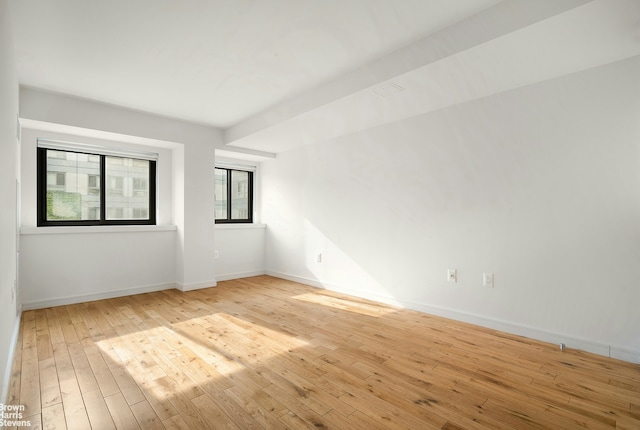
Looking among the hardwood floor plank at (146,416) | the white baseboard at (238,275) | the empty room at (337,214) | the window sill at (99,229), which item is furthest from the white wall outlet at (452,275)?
the window sill at (99,229)

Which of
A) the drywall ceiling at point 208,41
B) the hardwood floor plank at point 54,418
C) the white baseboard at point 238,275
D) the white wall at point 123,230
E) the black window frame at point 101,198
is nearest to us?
the hardwood floor plank at point 54,418

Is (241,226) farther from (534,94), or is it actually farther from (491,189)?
(534,94)

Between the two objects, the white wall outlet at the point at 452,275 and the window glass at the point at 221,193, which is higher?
the window glass at the point at 221,193

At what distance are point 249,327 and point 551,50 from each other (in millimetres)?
3179

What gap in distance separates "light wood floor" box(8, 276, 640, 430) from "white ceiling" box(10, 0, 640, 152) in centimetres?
212

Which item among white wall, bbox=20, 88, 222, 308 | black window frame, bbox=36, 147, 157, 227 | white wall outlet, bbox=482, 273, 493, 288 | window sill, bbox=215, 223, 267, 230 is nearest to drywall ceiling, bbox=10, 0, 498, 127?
white wall, bbox=20, 88, 222, 308

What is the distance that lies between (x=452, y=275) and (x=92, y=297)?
413 centimetres

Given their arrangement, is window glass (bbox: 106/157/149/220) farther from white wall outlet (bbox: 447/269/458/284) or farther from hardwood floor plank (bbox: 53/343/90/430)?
white wall outlet (bbox: 447/269/458/284)

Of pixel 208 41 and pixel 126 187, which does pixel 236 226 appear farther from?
pixel 208 41

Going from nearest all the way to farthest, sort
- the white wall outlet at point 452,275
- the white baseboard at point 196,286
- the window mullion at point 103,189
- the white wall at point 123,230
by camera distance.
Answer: the white wall outlet at point 452,275 → the white wall at point 123,230 → the window mullion at point 103,189 → the white baseboard at point 196,286

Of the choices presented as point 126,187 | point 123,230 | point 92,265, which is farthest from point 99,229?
point 126,187

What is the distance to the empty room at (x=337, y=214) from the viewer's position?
6.14 feet

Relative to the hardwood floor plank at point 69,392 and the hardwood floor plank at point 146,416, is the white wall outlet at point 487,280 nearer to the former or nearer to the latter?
the hardwood floor plank at point 146,416

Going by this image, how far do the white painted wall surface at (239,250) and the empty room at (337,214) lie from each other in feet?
1.57
